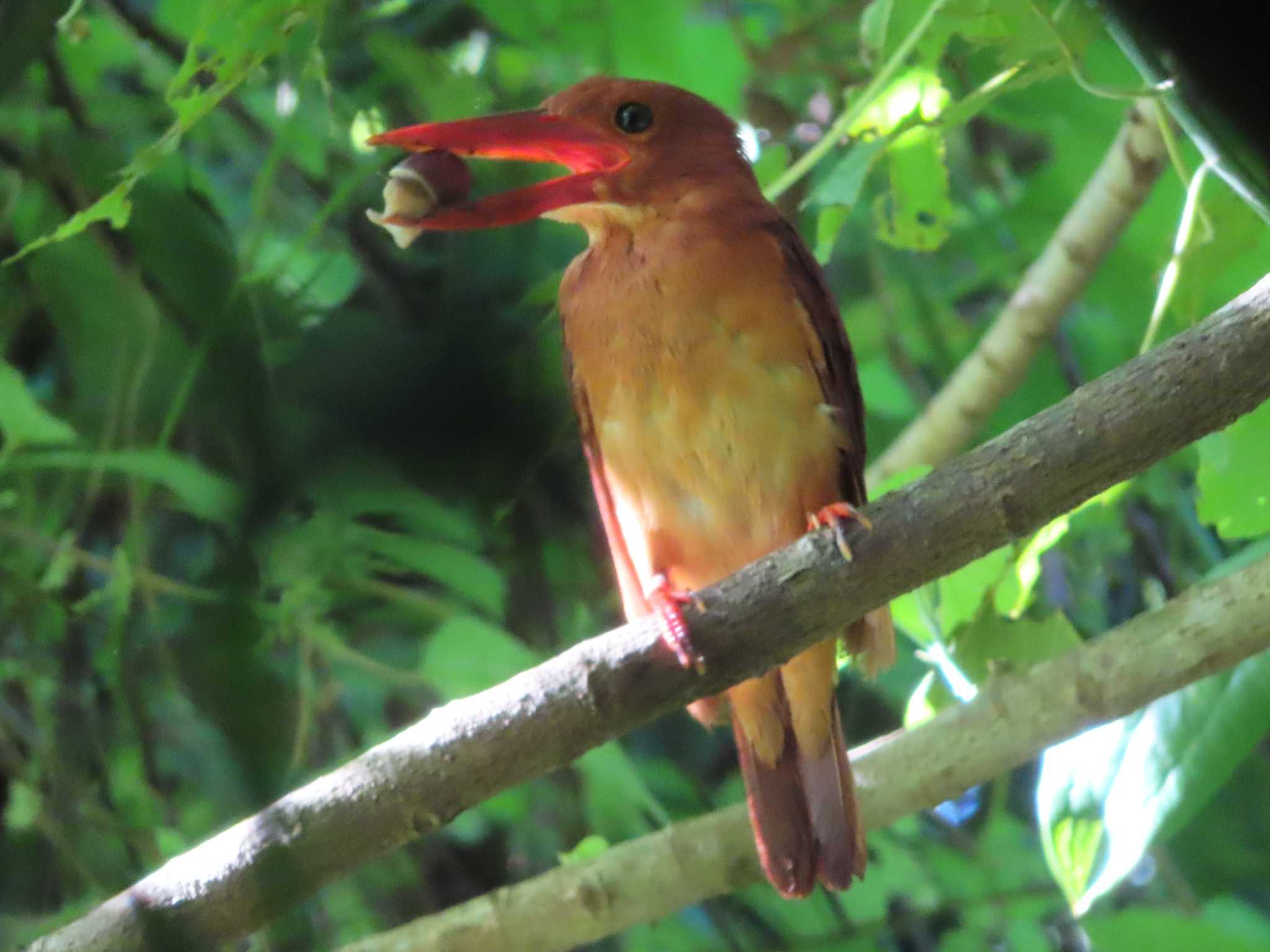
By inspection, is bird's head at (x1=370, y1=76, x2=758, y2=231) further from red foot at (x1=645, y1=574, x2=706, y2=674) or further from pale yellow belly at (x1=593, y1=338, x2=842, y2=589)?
red foot at (x1=645, y1=574, x2=706, y2=674)

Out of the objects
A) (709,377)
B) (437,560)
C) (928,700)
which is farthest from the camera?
(928,700)

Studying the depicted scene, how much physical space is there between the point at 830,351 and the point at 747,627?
2.25ft

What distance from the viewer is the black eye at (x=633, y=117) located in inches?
72.0

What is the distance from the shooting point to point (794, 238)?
1.88 metres

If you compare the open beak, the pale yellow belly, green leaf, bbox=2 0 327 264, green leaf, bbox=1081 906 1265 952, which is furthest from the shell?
green leaf, bbox=1081 906 1265 952

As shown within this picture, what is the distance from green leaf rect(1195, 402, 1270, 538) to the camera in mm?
1457

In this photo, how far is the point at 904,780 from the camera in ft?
5.88

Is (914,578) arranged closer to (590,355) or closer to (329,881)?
(329,881)

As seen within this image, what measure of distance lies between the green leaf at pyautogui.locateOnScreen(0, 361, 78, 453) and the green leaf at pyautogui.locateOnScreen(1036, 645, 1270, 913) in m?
1.21

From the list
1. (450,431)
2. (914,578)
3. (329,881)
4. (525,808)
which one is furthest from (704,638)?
(525,808)

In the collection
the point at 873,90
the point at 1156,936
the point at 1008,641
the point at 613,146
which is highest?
the point at 613,146

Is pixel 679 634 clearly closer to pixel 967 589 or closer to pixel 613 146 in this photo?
pixel 967 589

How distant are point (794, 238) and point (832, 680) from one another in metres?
0.62

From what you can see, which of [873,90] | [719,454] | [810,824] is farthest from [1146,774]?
[873,90]
